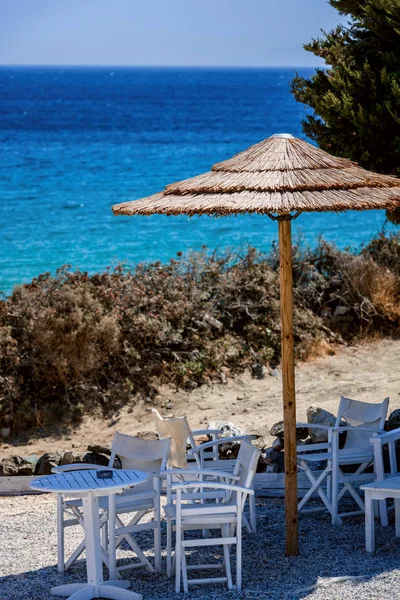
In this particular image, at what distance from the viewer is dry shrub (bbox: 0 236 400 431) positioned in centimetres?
1002

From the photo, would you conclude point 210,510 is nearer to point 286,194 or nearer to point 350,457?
point 350,457

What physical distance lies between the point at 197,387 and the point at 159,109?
2481 inches

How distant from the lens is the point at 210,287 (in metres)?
11.5

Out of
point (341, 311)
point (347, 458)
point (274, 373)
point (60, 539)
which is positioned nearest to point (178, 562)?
point (60, 539)

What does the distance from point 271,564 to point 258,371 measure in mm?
5189

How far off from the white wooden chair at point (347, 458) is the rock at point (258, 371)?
3589 mm

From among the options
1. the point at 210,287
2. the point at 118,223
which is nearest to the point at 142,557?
the point at 210,287

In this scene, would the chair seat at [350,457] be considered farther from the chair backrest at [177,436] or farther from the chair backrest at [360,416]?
the chair backrest at [177,436]

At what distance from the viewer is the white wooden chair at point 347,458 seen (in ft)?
21.5

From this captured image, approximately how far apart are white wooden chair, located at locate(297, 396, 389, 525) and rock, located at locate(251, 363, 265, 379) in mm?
3589

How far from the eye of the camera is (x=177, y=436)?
6844 millimetres

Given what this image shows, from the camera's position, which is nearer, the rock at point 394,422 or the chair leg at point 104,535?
the chair leg at point 104,535

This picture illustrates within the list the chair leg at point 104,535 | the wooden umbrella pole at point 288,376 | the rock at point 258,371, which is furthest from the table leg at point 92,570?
the rock at point 258,371

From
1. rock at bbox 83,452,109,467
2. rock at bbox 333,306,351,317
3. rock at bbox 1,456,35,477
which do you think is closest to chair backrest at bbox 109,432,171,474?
rock at bbox 83,452,109,467
